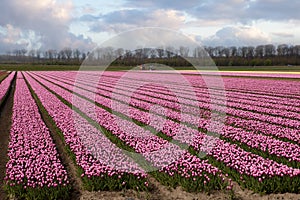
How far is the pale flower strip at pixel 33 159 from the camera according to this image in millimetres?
7781

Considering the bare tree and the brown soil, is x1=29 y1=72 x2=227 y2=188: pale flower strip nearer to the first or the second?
the brown soil

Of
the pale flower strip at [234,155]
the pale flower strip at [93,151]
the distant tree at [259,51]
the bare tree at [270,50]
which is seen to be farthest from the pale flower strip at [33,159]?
the bare tree at [270,50]

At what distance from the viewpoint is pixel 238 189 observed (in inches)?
300

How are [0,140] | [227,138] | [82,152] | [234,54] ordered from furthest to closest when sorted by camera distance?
[234,54] → [0,140] → [227,138] → [82,152]

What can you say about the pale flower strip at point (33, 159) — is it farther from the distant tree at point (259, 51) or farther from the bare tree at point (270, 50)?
the bare tree at point (270, 50)

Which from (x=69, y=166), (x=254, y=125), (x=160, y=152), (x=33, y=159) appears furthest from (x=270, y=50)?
(x=33, y=159)

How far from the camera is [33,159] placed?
9.27 meters

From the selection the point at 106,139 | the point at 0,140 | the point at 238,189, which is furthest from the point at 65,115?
the point at 238,189

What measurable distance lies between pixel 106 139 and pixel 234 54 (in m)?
145

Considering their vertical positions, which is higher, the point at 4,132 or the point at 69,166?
the point at 4,132

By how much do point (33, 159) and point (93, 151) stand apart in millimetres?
1565

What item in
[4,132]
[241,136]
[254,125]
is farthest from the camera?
[4,132]

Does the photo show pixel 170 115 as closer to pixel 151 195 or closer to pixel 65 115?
pixel 65 115

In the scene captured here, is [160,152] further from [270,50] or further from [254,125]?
[270,50]
